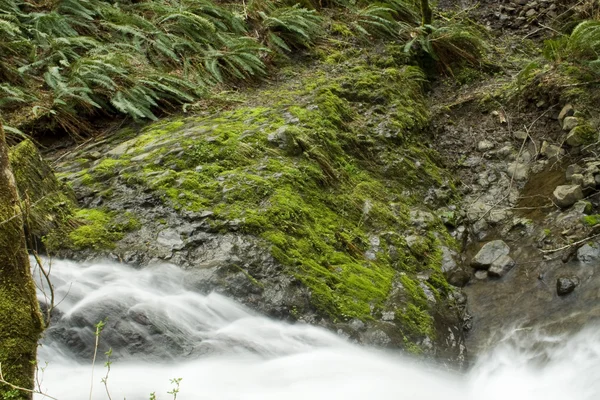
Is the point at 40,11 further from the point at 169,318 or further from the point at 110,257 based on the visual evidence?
the point at 169,318

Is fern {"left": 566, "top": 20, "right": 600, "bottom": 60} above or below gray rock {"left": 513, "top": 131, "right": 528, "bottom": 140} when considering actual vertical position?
above

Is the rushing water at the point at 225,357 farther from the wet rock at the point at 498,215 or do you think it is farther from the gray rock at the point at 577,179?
the gray rock at the point at 577,179

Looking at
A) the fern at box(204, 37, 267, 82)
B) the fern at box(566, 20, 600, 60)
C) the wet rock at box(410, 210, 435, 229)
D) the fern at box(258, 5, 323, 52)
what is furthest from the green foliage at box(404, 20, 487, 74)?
the wet rock at box(410, 210, 435, 229)

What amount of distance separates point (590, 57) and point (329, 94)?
3.41 m

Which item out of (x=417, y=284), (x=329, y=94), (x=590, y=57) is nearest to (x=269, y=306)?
(x=417, y=284)

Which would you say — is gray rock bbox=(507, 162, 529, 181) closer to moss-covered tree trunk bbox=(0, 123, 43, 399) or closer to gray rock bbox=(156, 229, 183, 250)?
gray rock bbox=(156, 229, 183, 250)

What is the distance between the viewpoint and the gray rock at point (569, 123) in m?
6.09

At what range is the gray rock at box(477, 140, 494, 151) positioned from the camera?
673 centimetres

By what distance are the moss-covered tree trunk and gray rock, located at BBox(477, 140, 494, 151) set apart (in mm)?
5699

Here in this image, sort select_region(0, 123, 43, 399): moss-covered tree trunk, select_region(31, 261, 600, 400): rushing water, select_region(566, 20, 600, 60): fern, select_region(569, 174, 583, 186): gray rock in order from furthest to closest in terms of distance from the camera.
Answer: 1. select_region(566, 20, 600, 60): fern
2. select_region(569, 174, 583, 186): gray rock
3. select_region(31, 261, 600, 400): rushing water
4. select_region(0, 123, 43, 399): moss-covered tree trunk

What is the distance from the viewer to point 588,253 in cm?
471

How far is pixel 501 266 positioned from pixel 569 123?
229 cm

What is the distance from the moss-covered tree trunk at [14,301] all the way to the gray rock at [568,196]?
4976 mm

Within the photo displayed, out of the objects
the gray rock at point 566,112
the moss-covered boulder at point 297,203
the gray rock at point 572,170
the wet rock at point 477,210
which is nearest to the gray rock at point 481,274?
the moss-covered boulder at point 297,203
